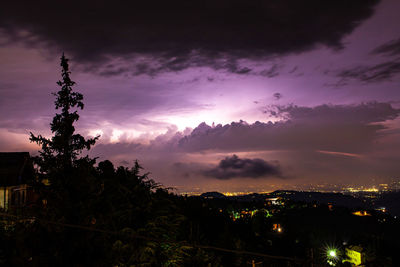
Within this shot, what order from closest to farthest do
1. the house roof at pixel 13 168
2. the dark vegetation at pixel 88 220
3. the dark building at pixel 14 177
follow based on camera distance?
the dark vegetation at pixel 88 220
the dark building at pixel 14 177
the house roof at pixel 13 168

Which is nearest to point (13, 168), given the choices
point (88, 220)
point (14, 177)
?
point (14, 177)

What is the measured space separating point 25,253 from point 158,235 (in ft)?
16.4

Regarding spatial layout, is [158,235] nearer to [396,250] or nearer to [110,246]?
[110,246]

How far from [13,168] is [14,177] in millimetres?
764

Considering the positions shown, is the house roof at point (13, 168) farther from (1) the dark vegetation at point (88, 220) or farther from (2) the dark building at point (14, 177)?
(1) the dark vegetation at point (88, 220)

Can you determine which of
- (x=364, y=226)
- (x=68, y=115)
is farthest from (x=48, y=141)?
(x=364, y=226)

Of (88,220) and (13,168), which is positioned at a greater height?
(13,168)

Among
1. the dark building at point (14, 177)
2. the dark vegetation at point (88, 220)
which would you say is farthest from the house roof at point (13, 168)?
the dark vegetation at point (88, 220)

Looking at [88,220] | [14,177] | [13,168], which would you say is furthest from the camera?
[13,168]

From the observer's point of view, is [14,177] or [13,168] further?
[13,168]

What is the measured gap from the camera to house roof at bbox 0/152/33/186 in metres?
20.0

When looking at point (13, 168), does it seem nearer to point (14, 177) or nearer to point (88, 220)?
point (14, 177)

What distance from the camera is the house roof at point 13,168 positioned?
20.0 m

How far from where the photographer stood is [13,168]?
20672 millimetres
